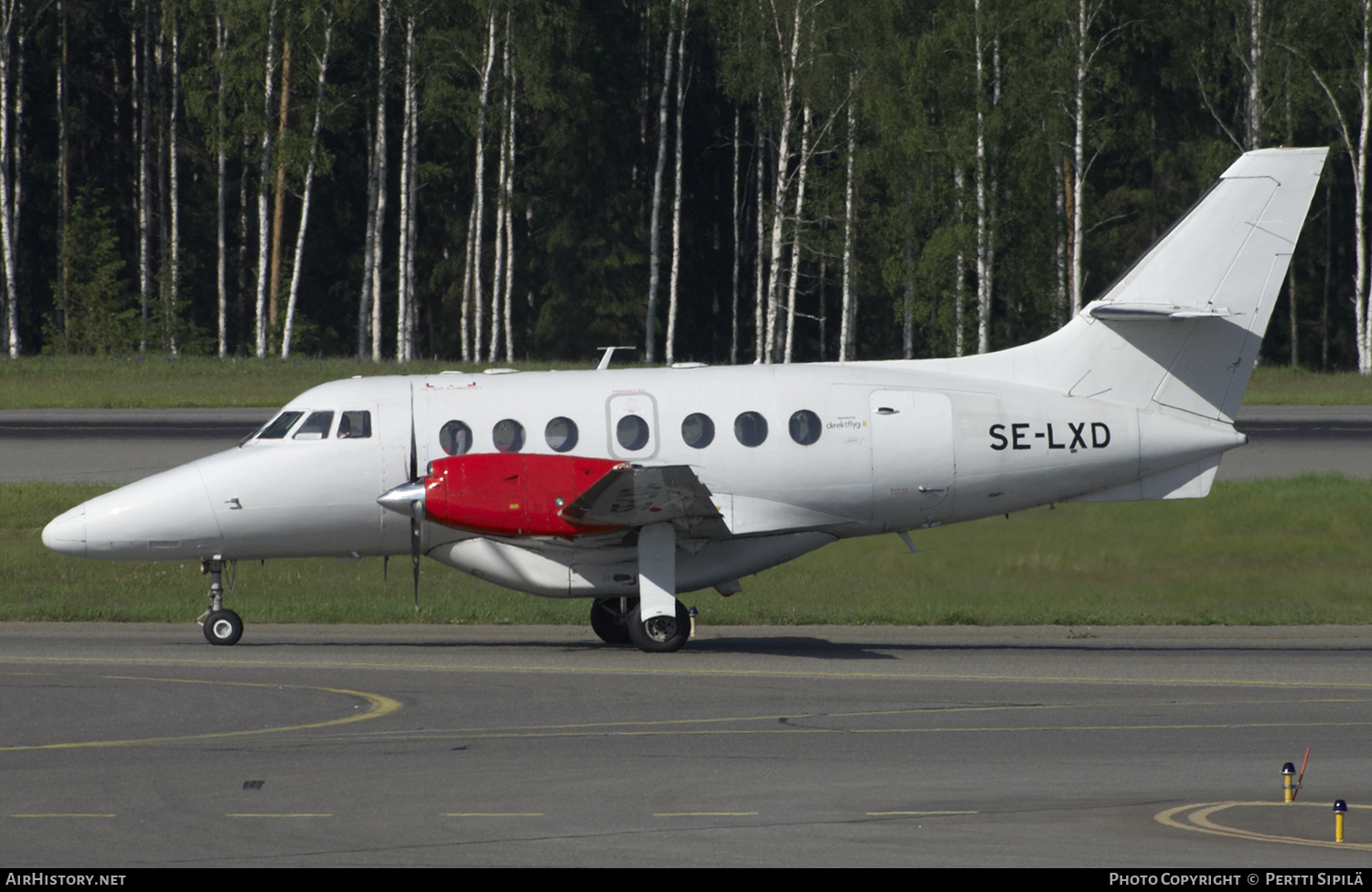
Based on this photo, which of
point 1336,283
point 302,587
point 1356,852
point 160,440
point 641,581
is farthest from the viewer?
point 1336,283

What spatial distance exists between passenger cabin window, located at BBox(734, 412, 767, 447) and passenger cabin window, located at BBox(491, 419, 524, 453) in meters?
2.53

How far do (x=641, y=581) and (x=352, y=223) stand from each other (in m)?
54.1

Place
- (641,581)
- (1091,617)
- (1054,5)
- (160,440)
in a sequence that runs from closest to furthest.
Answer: (641,581), (1091,617), (160,440), (1054,5)

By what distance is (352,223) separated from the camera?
67750 mm

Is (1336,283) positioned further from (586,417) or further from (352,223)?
(586,417)

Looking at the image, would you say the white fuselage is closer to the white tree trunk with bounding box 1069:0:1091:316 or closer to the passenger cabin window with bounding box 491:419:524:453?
the passenger cabin window with bounding box 491:419:524:453

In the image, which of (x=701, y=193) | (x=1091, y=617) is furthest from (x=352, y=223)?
(x=1091, y=617)

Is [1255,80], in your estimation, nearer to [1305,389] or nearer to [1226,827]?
[1305,389]

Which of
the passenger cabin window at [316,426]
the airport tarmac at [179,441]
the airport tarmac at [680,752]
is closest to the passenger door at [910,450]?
the airport tarmac at [680,752]

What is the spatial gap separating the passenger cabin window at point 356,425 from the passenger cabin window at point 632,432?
116 inches

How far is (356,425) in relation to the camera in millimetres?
17562

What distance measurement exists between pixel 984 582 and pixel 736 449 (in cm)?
405

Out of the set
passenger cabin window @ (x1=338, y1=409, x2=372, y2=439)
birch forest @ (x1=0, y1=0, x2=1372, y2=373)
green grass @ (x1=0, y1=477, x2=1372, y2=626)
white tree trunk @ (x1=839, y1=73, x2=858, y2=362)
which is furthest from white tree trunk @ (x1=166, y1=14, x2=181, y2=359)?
passenger cabin window @ (x1=338, y1=409, x2=372, y2=439)

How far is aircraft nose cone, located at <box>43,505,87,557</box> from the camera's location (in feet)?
55.7
